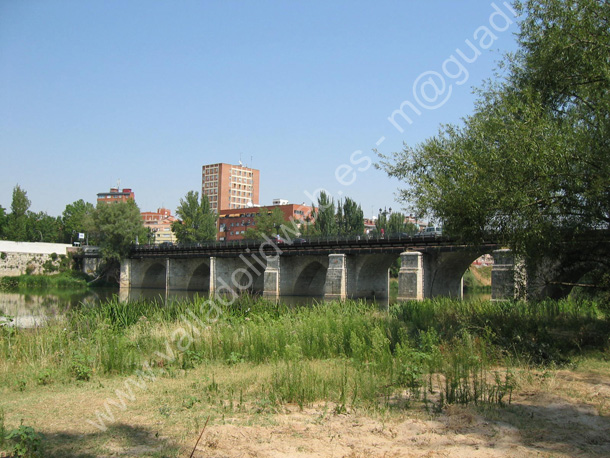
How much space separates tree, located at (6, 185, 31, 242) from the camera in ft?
254

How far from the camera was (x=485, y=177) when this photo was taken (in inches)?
400

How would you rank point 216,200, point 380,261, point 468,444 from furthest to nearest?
1. point 216,200
2. point 380,261
3. point 468,444

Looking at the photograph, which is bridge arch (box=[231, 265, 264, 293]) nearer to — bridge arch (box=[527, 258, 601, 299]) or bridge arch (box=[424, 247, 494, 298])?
bridge arch (box=[424, 247, 494, 298])

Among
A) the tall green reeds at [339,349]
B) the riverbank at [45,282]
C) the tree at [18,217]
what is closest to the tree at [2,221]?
the tree at [18,217]

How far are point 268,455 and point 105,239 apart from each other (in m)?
61.5

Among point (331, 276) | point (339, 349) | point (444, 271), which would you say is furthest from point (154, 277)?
point (339, 349)

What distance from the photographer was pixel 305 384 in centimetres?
679

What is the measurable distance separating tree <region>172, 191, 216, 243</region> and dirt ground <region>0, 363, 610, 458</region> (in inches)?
2664

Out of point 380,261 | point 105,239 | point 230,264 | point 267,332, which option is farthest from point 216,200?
point 267,332

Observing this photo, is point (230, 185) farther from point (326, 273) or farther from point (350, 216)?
point (326, 273)

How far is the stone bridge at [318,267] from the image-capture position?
36.7 m

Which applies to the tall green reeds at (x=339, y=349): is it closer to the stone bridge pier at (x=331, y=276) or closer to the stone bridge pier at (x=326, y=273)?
the stone bridge pier at (x=326, y=273)

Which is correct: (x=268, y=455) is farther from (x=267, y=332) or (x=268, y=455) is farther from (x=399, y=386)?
(x=267, y=332)

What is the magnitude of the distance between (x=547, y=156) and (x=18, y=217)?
85899mm
